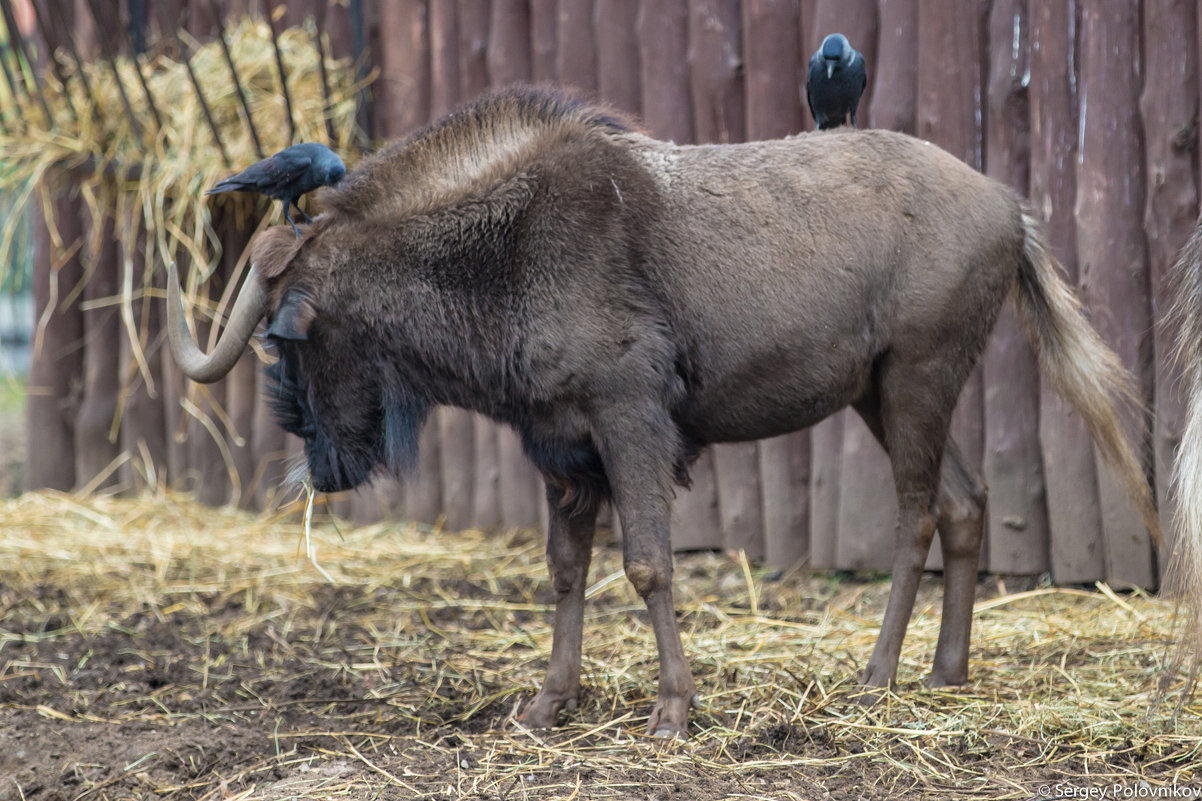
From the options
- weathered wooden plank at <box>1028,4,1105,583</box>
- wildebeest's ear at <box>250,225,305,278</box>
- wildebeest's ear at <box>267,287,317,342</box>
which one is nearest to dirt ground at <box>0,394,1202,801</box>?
weathered wooden plank at <box>1028,4,1105,583</box>

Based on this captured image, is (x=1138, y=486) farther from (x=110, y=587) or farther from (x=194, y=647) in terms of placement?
(x=110, y=587)

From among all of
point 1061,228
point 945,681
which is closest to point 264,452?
point 945,681

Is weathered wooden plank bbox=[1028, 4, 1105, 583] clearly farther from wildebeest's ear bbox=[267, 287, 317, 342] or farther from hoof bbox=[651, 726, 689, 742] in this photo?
wildebeest's ear bbox=[267, 287, 317, 342]

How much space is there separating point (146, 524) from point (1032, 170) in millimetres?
5290

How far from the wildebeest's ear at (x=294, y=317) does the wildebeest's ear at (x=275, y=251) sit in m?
0.11

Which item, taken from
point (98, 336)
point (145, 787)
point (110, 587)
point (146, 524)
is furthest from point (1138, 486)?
point (98, 336)

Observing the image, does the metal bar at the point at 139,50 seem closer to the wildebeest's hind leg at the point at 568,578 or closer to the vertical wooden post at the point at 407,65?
the vertical wooden post at the point at 407,65

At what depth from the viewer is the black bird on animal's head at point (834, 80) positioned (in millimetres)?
4352

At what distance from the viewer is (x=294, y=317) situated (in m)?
3.98

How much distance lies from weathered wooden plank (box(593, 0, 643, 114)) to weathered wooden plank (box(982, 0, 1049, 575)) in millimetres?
1842

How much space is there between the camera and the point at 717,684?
4.31 m

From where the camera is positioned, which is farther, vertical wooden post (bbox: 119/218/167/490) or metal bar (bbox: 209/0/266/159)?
vertical wooden post (bbox: 119/218/167/490)

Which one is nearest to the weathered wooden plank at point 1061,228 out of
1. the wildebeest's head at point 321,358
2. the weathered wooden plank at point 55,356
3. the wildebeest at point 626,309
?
the wildebeest at point 626,309

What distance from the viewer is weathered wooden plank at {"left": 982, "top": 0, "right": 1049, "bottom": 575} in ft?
17.3
